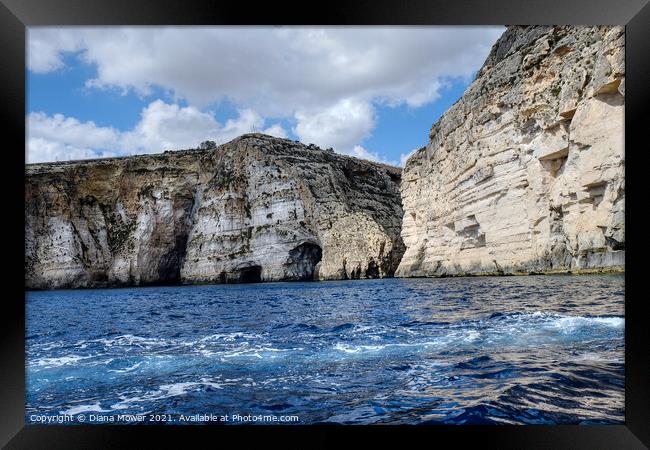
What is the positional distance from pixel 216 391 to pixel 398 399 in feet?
7.90

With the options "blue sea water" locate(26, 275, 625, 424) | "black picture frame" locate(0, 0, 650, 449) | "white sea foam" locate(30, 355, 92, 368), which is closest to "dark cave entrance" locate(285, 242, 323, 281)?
"blue sea water" locate(26, 275, 625, 424)

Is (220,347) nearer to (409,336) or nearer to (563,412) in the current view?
(409,336)

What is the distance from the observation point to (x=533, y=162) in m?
26.5

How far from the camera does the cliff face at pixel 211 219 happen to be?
4791 cm

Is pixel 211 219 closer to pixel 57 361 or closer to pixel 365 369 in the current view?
pixel 57 361

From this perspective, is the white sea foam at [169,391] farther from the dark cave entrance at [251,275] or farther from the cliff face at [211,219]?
the dark cave entrance at [251,275]

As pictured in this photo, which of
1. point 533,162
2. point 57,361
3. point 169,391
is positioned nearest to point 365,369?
point 169,391

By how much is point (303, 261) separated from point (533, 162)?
92.8 feet

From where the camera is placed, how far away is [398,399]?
5637 mm

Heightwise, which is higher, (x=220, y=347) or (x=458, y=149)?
(x=458, y=149)
